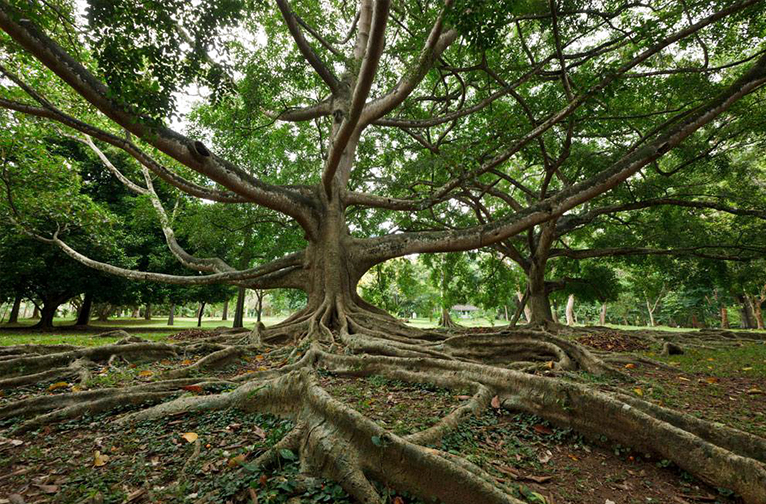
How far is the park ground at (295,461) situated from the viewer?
2002 millimetres

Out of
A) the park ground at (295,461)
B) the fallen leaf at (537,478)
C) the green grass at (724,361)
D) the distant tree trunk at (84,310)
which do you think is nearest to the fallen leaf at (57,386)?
the park ground at (295,461)

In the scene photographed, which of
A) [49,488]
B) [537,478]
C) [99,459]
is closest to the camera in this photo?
[49,488]

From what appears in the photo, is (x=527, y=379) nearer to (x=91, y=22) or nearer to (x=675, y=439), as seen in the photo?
(x=675, y=439)

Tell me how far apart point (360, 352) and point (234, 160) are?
349 inches

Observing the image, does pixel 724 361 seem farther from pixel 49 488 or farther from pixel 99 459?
pixel 49 488

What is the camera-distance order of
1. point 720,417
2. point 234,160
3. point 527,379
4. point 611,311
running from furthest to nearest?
point 611,311 → point 234,160 → point 527,379 → point 720,417

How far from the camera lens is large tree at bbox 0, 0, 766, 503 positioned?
241cm

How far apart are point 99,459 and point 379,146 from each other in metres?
10.7

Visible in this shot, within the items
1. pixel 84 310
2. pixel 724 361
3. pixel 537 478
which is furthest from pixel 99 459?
pixel 84 310

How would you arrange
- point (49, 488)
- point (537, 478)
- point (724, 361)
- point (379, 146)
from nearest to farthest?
point (49, 488)
point (537, 478)
point (724, 361)
point (379, 146)

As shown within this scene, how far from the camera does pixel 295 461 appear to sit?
7.52ft

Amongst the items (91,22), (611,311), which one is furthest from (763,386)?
(611,311)

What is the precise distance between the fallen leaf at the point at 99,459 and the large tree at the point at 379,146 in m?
0.73

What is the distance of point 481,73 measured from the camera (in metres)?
7.41
